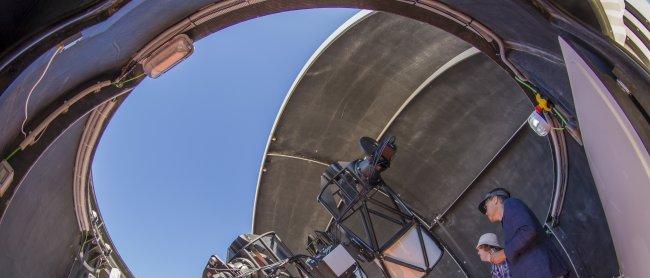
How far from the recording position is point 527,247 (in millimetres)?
5809

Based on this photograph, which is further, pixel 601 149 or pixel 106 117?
pixel 106 117

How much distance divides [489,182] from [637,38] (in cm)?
681

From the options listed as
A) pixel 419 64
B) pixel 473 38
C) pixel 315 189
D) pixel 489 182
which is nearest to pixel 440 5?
pixel 473 38

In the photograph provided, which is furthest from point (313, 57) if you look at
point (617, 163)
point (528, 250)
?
point (617, 163)

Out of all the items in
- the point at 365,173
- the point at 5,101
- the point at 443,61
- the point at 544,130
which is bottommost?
the point at 5,101

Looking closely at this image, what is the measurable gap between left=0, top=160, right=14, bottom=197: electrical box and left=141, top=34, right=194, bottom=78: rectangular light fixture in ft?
7.23

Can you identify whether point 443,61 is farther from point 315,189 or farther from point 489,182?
point 315,189

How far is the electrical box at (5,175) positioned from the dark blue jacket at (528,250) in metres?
5.61

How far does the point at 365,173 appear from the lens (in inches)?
435

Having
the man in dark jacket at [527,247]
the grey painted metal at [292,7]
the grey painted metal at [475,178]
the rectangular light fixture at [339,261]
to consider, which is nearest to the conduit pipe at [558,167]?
the grey painted metal at [292,7]

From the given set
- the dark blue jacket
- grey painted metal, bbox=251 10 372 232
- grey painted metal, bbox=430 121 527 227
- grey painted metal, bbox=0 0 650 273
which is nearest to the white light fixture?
grey painted metal, bbox=0 0 650 273

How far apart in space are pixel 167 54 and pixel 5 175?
8.43 feet

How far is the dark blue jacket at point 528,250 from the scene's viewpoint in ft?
18.6

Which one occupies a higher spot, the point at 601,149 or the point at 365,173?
the point at 365,173
